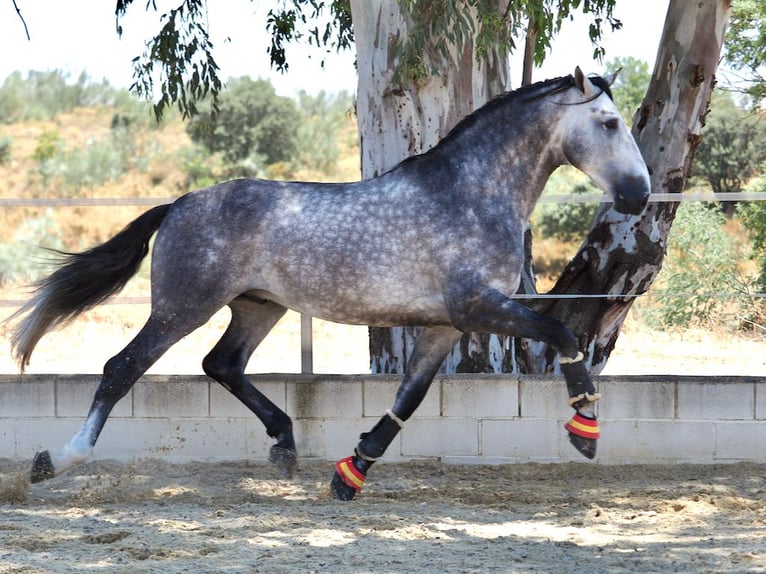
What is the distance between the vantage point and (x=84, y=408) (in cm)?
713

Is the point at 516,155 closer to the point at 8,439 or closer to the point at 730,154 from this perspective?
the point at 8,439

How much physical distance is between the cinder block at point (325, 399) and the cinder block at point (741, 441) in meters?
2.28

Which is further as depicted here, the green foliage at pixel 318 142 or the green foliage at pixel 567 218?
the green foliage at pixel 318 142

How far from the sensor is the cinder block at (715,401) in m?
6.91

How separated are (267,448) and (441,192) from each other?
2.24 m

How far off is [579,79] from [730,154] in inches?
890

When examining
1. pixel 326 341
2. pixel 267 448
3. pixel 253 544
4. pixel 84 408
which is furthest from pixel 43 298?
pixel 326 341

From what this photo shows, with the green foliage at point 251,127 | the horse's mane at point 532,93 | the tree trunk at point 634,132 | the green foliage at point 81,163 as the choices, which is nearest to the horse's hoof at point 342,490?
the tree trunk at point 634,132

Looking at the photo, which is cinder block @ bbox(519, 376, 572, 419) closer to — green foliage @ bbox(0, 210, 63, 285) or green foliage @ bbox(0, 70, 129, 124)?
green foliage @ bbox(0, 210, 63, 285)

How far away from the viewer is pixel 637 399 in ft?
22.9

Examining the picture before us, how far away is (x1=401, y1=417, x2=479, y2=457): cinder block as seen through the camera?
23.3 ft

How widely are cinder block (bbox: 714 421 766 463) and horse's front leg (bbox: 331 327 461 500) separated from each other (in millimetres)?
1960

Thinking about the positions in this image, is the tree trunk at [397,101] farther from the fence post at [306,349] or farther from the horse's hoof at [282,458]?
the horse's hoof at [282,458]

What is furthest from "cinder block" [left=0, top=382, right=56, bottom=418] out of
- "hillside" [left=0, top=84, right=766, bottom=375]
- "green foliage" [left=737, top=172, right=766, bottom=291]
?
"green foliage" [left=737, top=172, right=766, bottom=291]
